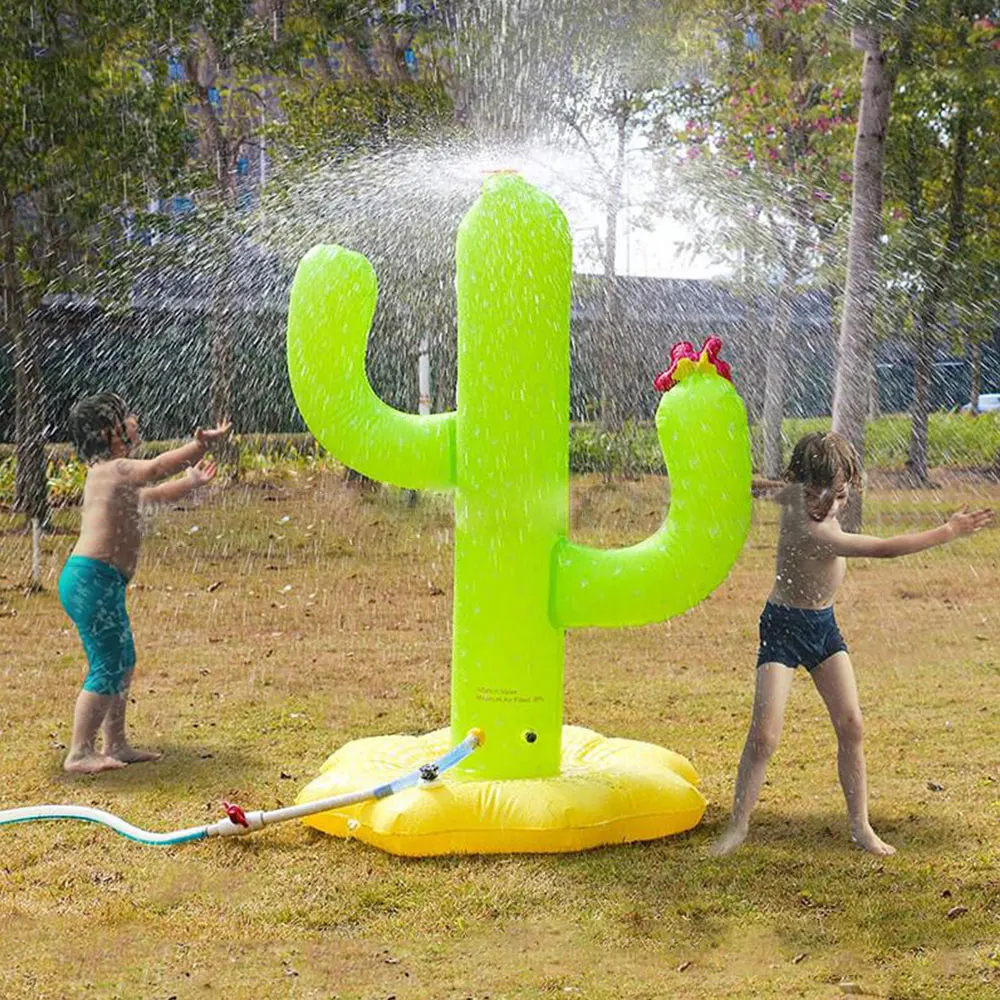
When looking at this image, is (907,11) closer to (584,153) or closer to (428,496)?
(584,153)

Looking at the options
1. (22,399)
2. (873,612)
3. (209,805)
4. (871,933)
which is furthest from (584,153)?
(871,933)

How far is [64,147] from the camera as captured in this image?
12.1 m

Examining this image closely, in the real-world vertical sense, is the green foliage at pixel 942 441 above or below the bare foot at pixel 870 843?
above

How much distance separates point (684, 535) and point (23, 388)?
8.98 metres

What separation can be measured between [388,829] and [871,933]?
1.56 m

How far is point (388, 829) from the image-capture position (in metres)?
4.75

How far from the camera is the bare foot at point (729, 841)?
188 inches

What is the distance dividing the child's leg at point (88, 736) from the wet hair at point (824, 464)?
2.81 m

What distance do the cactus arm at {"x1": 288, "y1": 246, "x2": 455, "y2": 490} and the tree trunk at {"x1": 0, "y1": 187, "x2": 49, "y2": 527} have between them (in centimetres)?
765

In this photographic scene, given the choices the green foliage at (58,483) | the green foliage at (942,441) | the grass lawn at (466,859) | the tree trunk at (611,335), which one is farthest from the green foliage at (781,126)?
the grass lawn at (466,859)

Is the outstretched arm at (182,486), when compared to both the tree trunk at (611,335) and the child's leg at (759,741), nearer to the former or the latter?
the child's leg at (759,741)

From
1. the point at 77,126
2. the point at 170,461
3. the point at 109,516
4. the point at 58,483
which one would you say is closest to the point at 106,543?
the point at 109,516

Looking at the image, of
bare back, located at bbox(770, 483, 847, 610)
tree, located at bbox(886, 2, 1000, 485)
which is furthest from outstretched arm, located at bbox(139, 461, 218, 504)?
tree, located at bbox(886, 2, 1000, 485)

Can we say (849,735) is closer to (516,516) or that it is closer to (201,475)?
(516,516)
